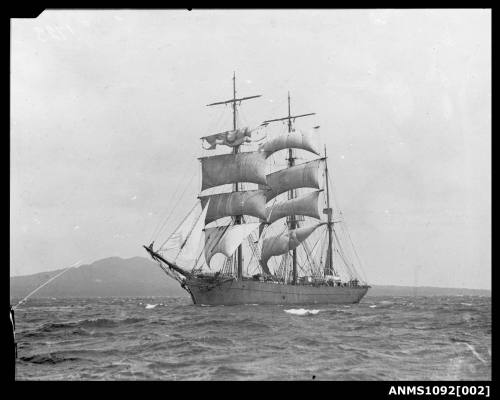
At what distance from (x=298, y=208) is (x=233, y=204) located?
34.3ft

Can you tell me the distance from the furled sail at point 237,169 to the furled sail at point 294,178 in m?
6.27

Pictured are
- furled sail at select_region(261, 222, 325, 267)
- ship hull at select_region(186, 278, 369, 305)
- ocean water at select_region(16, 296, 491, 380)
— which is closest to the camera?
ocean water at select_region(16, 296, 491, 380)

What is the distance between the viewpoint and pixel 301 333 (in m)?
23.1

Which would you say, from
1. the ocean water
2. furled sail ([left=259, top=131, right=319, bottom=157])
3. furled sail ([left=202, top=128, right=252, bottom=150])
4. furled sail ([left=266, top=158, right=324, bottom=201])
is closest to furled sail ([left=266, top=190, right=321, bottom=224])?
furled sail ([left=266, top=158, right=324, bottom=201])

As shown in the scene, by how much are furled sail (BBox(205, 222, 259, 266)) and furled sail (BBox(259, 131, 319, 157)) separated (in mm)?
11606

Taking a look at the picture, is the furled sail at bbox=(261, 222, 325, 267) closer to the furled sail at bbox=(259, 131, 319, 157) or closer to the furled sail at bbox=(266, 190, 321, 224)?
the furled sail at bbox=(266, 190, 321, 224)

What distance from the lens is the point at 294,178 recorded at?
64.4 m

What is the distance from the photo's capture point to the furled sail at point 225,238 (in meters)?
53.5

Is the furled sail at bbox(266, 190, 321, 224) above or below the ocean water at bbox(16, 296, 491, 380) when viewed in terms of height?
above

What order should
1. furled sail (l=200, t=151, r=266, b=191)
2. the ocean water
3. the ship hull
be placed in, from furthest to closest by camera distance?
1. furled sail (l=200, t=151, r=266, b=191)
2. the ship hull
3. the ocean water

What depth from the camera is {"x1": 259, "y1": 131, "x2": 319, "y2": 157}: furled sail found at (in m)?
62.2

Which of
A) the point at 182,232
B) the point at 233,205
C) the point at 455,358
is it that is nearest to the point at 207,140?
the point at 233,205

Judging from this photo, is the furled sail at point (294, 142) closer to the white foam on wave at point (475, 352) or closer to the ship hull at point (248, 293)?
the ship hull at point (248, 293)
